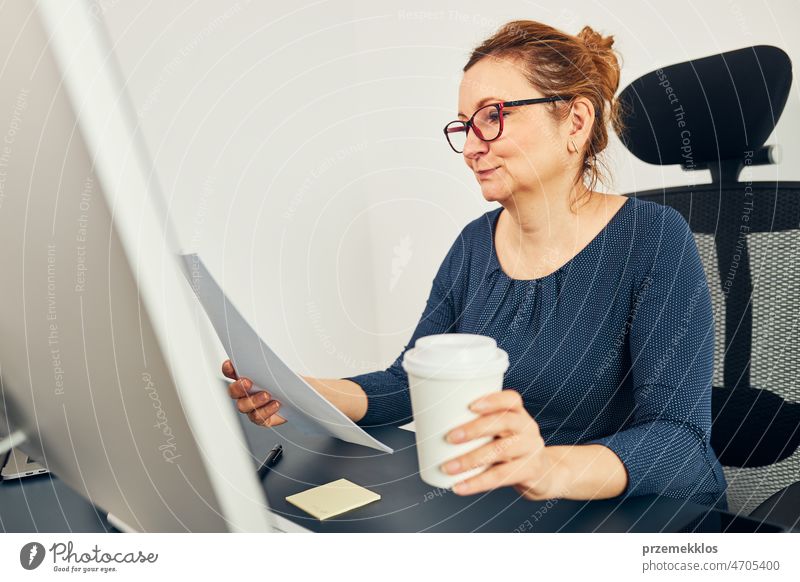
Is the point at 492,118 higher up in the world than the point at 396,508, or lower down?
higher up

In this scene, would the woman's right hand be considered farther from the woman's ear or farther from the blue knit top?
the woman's ear

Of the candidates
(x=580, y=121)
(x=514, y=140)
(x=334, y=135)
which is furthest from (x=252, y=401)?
(x=334, y=135)

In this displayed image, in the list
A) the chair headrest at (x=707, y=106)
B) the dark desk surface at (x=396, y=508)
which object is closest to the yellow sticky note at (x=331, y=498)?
the dark desk surface at (x=396, y=508)

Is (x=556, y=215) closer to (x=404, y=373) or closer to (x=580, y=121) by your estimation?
(x=580, y=121)

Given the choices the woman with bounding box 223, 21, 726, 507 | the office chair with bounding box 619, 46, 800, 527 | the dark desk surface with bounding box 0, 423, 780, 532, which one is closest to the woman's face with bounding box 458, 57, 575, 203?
the woman with bounding box 223, 21, 726, 507

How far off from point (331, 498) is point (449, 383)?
167 mm

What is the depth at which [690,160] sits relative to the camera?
29.4 inches

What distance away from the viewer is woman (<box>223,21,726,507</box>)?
0.59m

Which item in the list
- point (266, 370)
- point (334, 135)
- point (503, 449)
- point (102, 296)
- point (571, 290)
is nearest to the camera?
point (102, 296)

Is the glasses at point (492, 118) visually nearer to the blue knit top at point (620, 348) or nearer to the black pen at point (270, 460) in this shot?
the blue knit top at point (620, 348)

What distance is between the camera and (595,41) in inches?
→ 30.7
